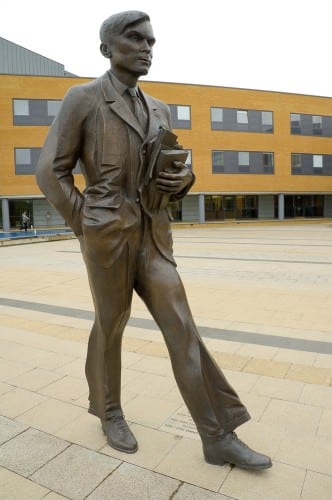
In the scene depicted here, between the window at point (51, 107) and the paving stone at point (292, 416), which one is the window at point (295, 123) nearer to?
the window at point (51, 107)

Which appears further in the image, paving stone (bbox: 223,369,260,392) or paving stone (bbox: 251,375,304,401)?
paving stone (bbox: 223,369,260,392)

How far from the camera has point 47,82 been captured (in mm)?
32094

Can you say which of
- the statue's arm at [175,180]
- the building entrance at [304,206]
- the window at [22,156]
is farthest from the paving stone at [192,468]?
the building entrance at [304,206]

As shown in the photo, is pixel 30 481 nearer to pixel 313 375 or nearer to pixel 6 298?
pixel 313 375

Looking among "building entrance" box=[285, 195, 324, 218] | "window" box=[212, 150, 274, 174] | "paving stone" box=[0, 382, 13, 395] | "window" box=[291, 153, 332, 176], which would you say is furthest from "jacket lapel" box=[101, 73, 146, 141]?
"building entrance" box=[285, 195, 324, 218]

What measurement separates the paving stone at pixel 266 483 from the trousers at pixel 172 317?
0.91 feet

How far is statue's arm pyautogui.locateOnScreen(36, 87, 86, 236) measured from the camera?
2.53 metres

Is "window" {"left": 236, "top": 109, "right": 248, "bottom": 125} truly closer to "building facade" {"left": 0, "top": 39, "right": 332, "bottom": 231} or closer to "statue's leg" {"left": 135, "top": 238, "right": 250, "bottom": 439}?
"building facade" {"left": 0, "top": 39, "right": 332, "bottom": 231}

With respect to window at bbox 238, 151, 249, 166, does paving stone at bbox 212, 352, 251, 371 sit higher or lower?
lower

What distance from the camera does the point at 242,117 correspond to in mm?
36344

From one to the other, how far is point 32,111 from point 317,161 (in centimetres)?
2526

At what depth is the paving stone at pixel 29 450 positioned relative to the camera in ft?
8.97

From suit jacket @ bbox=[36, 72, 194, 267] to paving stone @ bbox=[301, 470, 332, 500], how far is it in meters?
1.74

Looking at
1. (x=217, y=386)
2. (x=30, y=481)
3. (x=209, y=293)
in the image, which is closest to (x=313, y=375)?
(x=217, y=386)
